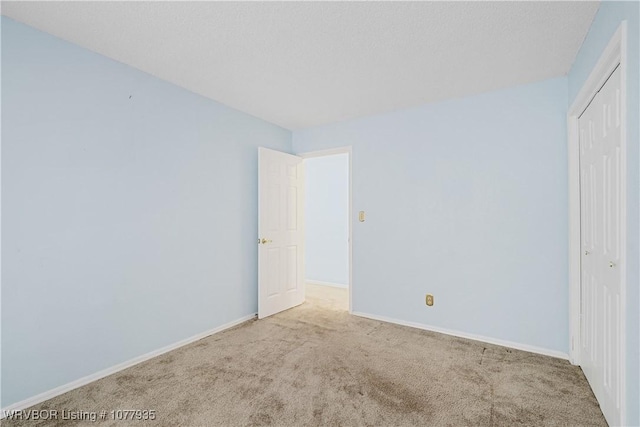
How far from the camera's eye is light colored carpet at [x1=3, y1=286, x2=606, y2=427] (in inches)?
71.5

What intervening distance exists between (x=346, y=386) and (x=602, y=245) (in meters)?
1.85

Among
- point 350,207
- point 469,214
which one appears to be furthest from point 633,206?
point 350,207

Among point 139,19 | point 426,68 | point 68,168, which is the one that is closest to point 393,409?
point 426,68

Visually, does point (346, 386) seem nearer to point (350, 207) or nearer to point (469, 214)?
point (469, 214)

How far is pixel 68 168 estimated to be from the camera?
2.10 metres

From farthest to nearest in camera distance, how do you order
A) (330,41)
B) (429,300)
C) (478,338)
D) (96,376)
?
(429,300) < (478,338) < (96,376) < (330,41)

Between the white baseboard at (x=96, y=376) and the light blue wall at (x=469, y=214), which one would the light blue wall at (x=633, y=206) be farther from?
the white baseboard at (x=96, y=376)

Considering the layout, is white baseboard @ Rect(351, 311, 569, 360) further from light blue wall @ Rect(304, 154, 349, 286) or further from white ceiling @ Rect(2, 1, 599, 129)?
white ceiling @ Rect(2, 1, 599, 129)

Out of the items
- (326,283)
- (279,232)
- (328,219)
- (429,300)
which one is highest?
(328,219)

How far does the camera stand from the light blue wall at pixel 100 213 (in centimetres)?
189

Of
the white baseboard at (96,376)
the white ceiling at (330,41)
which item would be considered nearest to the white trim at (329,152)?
the white ceiling at (330,41)

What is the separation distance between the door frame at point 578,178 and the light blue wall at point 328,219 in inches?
133

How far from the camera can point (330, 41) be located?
2082 mm

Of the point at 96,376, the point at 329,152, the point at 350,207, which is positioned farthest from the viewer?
the point at 329,152
